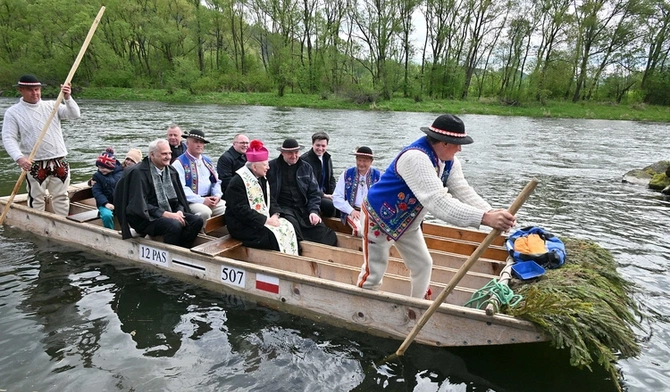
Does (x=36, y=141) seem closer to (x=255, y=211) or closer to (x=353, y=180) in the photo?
(x=255, y=211)

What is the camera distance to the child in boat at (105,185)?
6.32 meters

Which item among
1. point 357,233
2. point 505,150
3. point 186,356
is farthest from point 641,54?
point 186,356

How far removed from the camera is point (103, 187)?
657 centimetres

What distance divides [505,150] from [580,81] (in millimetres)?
25487

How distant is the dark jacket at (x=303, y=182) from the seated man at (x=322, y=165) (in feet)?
Answer: 1.34

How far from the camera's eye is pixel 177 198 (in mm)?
5891

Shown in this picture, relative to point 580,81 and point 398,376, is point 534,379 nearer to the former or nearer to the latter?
point 398,376

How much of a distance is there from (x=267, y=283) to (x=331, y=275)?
0.75 m

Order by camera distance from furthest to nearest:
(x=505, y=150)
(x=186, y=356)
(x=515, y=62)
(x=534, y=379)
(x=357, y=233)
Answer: (x=515, y=62), (x=505, y=150), (x=357, y=233), (x=186, y=356), (x=534, y=379)

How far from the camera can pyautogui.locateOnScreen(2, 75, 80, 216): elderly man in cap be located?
19.9 feet

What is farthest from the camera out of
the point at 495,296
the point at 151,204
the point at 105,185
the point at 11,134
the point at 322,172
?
the point at 322,172

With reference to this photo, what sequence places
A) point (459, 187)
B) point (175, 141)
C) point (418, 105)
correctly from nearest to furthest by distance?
point (459, 187)
point (175, 141)
point (418, 105)

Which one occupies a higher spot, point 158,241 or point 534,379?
point 158,241

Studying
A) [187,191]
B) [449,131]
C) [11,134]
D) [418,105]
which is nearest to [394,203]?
[449,131]
